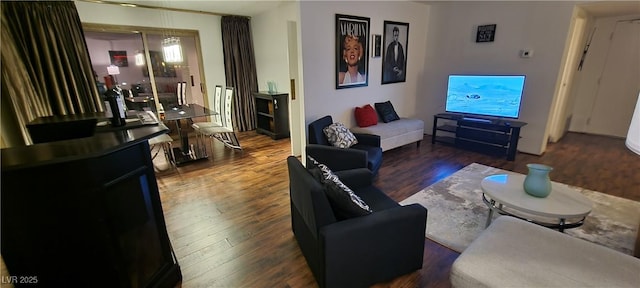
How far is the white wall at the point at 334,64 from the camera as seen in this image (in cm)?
347

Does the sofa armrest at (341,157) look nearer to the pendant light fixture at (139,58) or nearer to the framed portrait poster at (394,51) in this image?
the framed portrait poster at (394,51)

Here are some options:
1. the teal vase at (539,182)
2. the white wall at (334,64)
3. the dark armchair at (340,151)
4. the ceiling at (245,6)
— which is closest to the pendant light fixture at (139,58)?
the ceiling at (245,6)

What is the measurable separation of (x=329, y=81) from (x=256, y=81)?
284 centimetres

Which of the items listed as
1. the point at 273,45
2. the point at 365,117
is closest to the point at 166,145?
the point at 273,45

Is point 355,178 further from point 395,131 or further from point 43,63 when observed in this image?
point 43,63

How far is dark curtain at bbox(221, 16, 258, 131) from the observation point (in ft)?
18.5

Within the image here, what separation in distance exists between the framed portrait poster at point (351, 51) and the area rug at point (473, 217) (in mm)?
1937

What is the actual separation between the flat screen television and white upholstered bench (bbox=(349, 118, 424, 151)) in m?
0.77

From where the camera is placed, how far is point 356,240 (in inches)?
62.7

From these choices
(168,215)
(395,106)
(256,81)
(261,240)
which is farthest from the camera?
(256,81)

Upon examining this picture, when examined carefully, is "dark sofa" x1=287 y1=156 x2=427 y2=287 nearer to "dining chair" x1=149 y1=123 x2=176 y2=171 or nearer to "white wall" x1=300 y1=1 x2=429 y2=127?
"white wall" x1=300 y1=1 x2=429 y2=127

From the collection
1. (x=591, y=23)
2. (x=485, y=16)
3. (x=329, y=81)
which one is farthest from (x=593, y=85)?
(x=329, y=81)

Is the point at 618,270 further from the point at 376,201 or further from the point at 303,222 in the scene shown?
the point at 303,222

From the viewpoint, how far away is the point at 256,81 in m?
6.13
